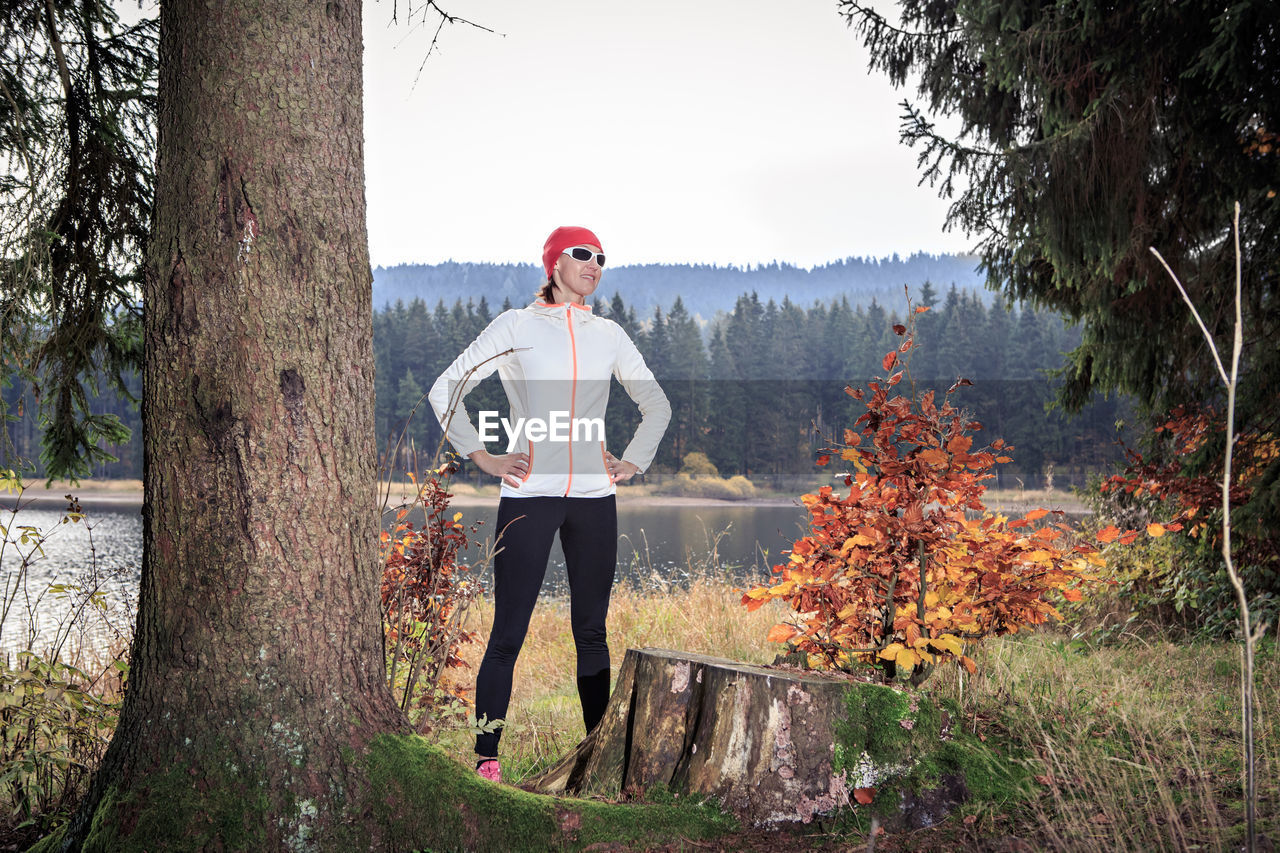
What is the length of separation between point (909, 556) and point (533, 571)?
4.49 ft

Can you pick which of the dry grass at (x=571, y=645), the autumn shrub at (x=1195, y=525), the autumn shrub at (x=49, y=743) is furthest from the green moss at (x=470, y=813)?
the autumn shrub at (x=1195, y=525)

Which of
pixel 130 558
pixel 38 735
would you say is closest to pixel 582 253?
pixel 38 735

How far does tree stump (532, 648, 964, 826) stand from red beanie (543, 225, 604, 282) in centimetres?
148

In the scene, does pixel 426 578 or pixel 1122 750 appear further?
pixel 426 578

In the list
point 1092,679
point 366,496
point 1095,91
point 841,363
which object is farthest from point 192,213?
point 841,363

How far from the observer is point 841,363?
7275 centimetres

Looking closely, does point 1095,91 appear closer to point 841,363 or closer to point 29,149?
point 29,149

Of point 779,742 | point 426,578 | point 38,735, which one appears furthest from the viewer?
point 426,578

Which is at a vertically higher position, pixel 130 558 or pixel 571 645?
pixel 571 645

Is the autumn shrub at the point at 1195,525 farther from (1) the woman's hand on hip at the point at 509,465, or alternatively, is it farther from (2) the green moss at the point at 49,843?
(2) the green moss at the point at 49,843

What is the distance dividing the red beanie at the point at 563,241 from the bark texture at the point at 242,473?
39.3 inches

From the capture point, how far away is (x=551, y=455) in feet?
10.4

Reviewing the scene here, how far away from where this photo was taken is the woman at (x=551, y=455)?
3.15 metres

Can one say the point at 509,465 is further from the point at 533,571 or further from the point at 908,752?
the point at 908,752
